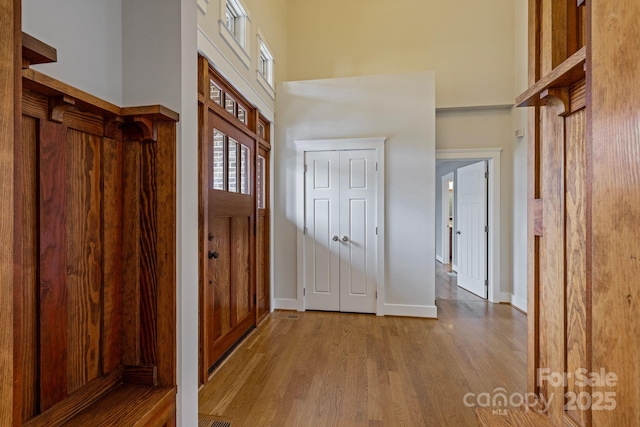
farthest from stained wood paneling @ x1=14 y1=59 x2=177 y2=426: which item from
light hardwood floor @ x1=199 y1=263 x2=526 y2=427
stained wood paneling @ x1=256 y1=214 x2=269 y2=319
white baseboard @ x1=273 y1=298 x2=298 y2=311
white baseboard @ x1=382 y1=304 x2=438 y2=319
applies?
white baseboard @ x1=382 y1=304 x2=438 y2=319

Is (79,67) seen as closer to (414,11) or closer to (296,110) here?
(296,110)

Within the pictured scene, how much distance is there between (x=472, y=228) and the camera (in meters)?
4.61

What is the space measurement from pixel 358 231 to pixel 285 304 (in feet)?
4.24

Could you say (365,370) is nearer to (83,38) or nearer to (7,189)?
(7,189)

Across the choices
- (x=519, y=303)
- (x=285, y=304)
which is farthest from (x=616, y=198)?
(x=519, y=303)

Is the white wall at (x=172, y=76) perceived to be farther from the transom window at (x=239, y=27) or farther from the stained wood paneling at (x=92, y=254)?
the transom window at (x=239, y=27)

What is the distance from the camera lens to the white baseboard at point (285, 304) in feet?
12.3

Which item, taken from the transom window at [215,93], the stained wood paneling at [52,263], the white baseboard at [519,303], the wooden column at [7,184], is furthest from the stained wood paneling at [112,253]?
the white baseboard at [519,303]

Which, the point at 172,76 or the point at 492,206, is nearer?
the point at 172,76

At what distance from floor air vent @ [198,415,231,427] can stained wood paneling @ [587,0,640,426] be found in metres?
1.78

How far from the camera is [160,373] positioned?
1215 millimetres

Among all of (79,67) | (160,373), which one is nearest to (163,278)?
(160,373)

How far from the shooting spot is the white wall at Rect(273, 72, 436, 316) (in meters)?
3.51

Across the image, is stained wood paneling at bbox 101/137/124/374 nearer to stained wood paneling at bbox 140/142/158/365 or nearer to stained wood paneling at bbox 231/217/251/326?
stained wood paneling at bbox 140/142/158/365
